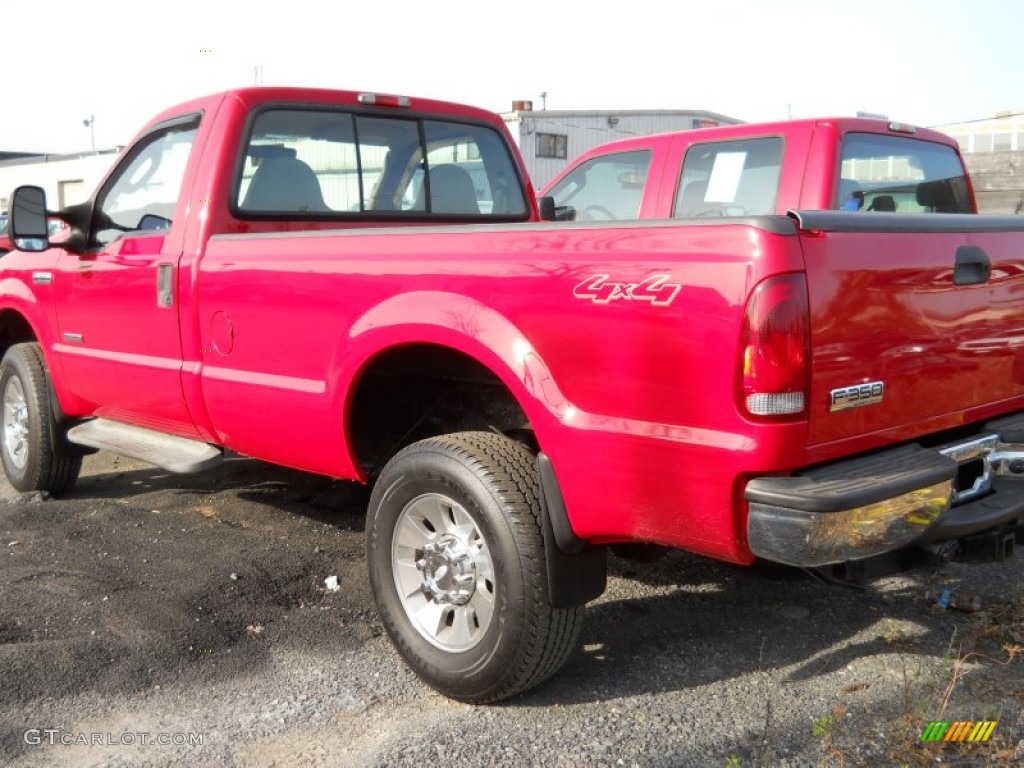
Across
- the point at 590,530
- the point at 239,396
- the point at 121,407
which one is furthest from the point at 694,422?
the point at 121,407

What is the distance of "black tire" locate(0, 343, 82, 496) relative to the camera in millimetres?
5395

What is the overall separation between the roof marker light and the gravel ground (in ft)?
6.77

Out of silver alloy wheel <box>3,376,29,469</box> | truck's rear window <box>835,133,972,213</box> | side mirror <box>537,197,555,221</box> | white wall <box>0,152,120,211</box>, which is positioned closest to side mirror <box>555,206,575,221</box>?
side mirror <box>537,197,555,221</box>

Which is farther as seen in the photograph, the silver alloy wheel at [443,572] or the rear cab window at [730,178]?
the rear cab window at [730,178]

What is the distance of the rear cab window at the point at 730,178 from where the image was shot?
6332mm

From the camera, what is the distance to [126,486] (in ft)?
19.4

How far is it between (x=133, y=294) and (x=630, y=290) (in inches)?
106

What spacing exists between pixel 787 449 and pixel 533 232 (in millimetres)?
975

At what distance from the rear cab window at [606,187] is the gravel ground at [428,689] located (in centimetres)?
345

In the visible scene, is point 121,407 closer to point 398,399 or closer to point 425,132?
point 398,399

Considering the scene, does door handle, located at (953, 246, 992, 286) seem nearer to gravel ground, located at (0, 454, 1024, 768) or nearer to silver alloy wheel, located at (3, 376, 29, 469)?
gravel ground, located at (0, 454, 1024, 768)

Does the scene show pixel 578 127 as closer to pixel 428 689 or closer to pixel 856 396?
pixel 428 689

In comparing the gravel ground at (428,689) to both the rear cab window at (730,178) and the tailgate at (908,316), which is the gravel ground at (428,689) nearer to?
the tailgate at (908,316)

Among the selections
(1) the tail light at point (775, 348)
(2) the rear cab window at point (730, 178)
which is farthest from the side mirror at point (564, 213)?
(1) the tail light at point (775, 348)
